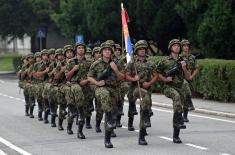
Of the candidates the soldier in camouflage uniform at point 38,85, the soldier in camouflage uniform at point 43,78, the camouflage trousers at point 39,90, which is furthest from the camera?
the soldier in camouflage uniform at point 38,85

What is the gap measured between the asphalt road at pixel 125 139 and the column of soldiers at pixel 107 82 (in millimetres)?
314

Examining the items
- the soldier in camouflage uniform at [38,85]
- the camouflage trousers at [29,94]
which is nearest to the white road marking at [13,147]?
the soldier in camouflage uniform at [38,85]

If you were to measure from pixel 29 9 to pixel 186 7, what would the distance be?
28.0 m

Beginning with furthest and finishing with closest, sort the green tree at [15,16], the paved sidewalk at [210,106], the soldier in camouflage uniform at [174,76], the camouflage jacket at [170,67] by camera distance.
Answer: the green tree at [15,16]
the paved sidewalk at [210,106]
the camouflage jacket at [170,67]
the soldier in camouflage uniform at [174,76]

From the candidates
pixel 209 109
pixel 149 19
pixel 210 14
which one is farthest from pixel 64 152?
pixel 149 19

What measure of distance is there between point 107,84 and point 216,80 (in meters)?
10.1

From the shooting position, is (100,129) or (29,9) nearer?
(100,129)

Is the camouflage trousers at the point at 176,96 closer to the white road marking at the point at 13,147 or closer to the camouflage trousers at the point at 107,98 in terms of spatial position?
the camouflage trousers at the point at 107,98

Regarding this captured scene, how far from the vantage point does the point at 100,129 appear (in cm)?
1509

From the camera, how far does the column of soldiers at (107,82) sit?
40.5 feet

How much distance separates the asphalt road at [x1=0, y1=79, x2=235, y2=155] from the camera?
11871mm

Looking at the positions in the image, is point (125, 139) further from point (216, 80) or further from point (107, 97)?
point (216, 80)

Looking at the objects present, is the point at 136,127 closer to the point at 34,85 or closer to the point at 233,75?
the point at 34,85

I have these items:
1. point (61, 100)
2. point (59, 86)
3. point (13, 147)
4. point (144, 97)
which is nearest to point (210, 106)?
point (59, 86)
